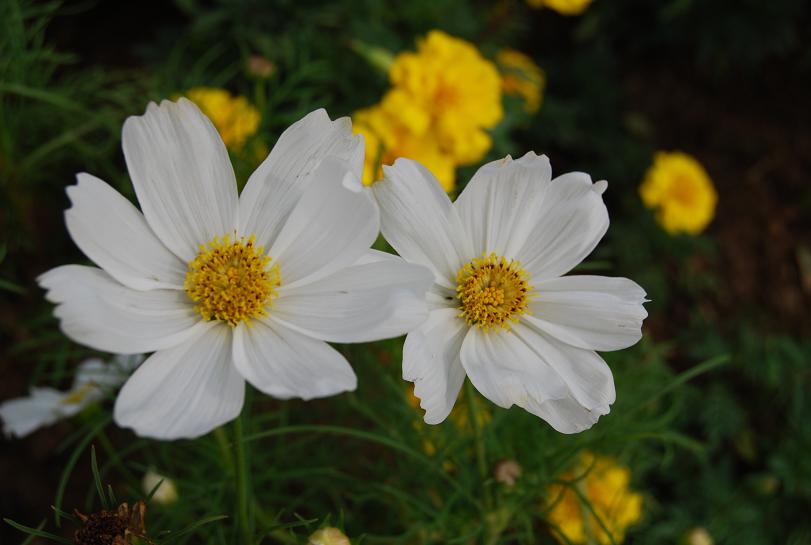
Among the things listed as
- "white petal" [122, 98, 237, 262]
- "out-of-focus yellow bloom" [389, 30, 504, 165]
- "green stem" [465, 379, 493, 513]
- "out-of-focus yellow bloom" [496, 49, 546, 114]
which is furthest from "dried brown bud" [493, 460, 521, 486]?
"out-of-focus yellow bloom" [496, 49, 546, 114]

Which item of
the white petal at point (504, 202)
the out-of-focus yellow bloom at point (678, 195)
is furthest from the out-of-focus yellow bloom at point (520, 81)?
the white petal at point (504, 202)

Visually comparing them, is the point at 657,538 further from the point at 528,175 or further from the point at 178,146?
the point at 178,146

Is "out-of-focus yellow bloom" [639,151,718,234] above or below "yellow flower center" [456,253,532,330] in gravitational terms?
below

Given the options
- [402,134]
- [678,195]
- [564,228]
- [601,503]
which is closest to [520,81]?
[678,195]

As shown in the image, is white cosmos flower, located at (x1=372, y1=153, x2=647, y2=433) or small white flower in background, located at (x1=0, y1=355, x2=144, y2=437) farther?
small white flower in background, located at (x1=0, y1=355, x2=144, y2=437)

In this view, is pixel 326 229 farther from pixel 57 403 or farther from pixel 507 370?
pixel 57 403

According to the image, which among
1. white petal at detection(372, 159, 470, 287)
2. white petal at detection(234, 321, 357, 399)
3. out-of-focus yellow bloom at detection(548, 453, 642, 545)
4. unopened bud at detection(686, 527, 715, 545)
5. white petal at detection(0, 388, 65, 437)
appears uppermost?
white petal at detection(372, 159, 470, 287)

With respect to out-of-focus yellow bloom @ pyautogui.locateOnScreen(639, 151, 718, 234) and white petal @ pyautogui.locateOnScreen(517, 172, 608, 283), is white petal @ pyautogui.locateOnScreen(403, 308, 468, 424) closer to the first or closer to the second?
white petal @ pyautogui.locateOnScreen(517, 172, 608, 283)
